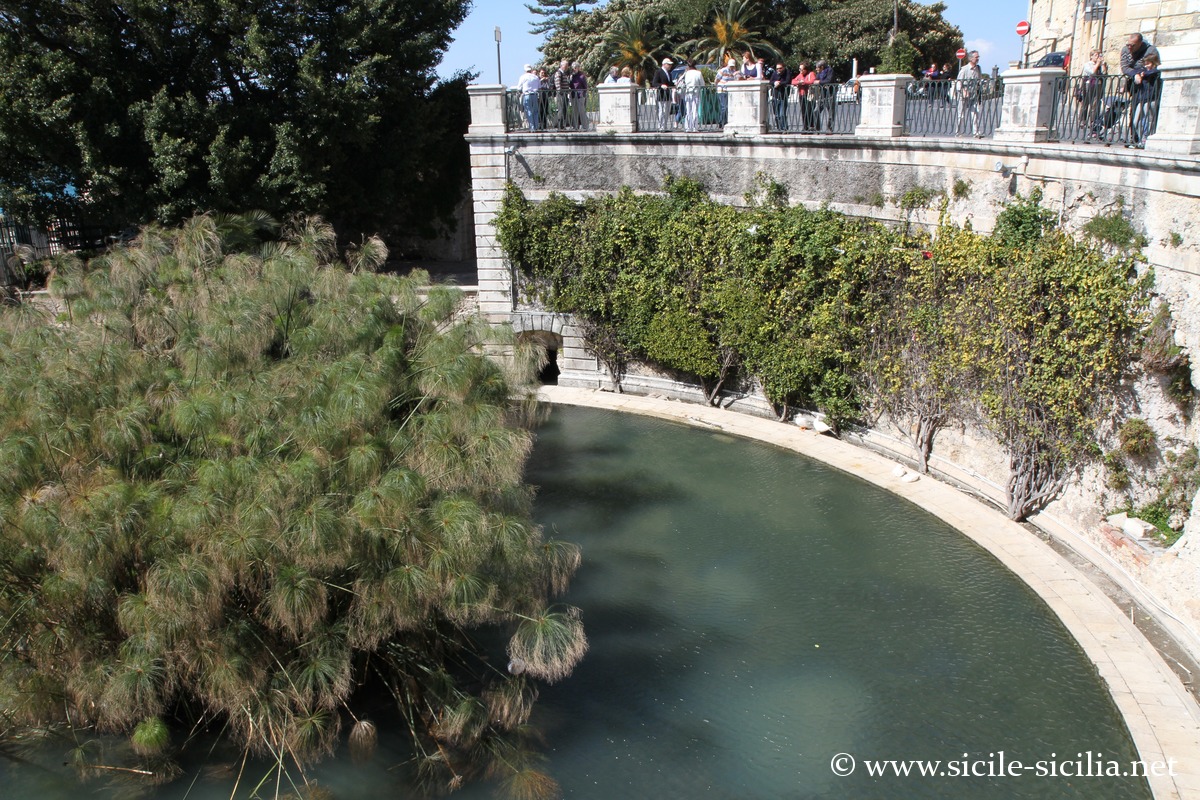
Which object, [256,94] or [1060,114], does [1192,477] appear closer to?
[1060,114]

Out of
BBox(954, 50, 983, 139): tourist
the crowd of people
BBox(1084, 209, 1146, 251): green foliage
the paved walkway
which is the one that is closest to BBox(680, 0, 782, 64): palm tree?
the crowd of people

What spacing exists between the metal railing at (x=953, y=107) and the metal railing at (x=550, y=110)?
5.93 meters

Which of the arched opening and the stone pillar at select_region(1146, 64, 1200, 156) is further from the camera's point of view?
the arched opening

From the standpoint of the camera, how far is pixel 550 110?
17953 millimetres

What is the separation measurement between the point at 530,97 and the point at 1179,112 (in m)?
11.2

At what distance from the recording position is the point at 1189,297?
10.2m

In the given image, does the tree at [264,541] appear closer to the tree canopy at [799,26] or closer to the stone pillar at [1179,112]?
the stone pillar at [1179,112]

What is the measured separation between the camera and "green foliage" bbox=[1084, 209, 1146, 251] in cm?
1090

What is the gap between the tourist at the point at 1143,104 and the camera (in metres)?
10.7

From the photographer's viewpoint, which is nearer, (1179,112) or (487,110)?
(1179,112)

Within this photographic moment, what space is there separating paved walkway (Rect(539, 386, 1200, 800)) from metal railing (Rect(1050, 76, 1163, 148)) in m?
4.96

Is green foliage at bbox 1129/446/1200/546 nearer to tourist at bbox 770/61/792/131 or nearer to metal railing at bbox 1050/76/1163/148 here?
metal railing at bbox 1050/76/1163/148

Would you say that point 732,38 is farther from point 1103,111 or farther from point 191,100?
point 1103,111

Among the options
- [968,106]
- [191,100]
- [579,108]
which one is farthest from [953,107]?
[191,100]
